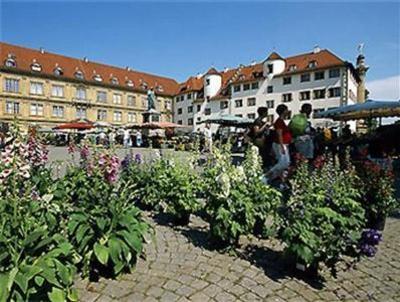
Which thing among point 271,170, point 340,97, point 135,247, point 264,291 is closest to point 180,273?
point 135,247

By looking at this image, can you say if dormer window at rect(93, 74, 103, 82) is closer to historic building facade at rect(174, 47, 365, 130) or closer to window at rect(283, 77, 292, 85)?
historic building facade at rect(174, 47, 365, 130)

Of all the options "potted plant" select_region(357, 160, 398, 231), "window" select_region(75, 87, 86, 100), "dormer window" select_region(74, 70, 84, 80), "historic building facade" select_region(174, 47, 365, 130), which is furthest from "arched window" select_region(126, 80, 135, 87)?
"potted plant" select_region(357, 160, 398, 231)

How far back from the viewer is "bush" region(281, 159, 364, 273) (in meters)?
3.44

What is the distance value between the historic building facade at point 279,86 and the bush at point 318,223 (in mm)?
43942

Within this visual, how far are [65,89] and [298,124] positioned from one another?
5832 centimetres

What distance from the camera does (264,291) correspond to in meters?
3.45

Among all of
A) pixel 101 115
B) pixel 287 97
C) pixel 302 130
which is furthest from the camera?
pixel 101 115

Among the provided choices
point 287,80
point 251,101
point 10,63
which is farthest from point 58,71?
point 287,80

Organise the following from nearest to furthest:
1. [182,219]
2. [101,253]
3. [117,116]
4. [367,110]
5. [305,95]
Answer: [101,253]
[182,219]
[367,110]
[305,95]
[117,116]

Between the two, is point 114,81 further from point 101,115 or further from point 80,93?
point 80,93

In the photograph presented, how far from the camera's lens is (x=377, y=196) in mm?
5168

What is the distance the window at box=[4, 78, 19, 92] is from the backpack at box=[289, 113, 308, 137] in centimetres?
5582

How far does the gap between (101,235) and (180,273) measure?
96 cm

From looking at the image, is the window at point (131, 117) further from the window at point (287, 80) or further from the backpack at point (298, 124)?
the backpack at point (298, 124)
